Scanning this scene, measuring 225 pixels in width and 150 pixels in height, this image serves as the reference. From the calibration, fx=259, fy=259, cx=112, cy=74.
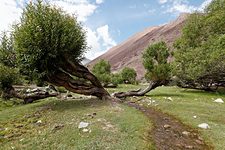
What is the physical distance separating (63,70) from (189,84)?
86.8ft

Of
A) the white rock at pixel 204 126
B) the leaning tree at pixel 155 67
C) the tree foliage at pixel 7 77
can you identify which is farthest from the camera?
the leaning tree at pixel 155 67

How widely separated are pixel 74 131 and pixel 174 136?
249 inches

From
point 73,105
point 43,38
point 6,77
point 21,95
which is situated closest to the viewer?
point 43,38

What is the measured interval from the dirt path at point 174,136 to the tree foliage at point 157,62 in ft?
53.9

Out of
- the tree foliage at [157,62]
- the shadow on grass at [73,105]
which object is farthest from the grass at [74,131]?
the tree foliage at [157,62]

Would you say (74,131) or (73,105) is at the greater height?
(73,105)

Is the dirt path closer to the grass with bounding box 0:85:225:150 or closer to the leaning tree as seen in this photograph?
the grass with bounding box 0:85:225:150

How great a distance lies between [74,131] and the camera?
15.7m

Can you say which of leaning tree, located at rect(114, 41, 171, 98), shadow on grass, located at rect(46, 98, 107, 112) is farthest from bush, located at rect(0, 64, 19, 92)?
leaning tree, located at rect(114, 41, 171, 98)

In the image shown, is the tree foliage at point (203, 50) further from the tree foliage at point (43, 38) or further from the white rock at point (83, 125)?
the white rock at point (83, 125)

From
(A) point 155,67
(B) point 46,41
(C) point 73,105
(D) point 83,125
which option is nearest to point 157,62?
(A) point 155,67

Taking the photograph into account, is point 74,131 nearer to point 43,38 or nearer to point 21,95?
point 43,38

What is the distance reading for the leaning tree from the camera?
37.0 meters

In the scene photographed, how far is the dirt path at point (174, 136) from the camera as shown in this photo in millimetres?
14609
